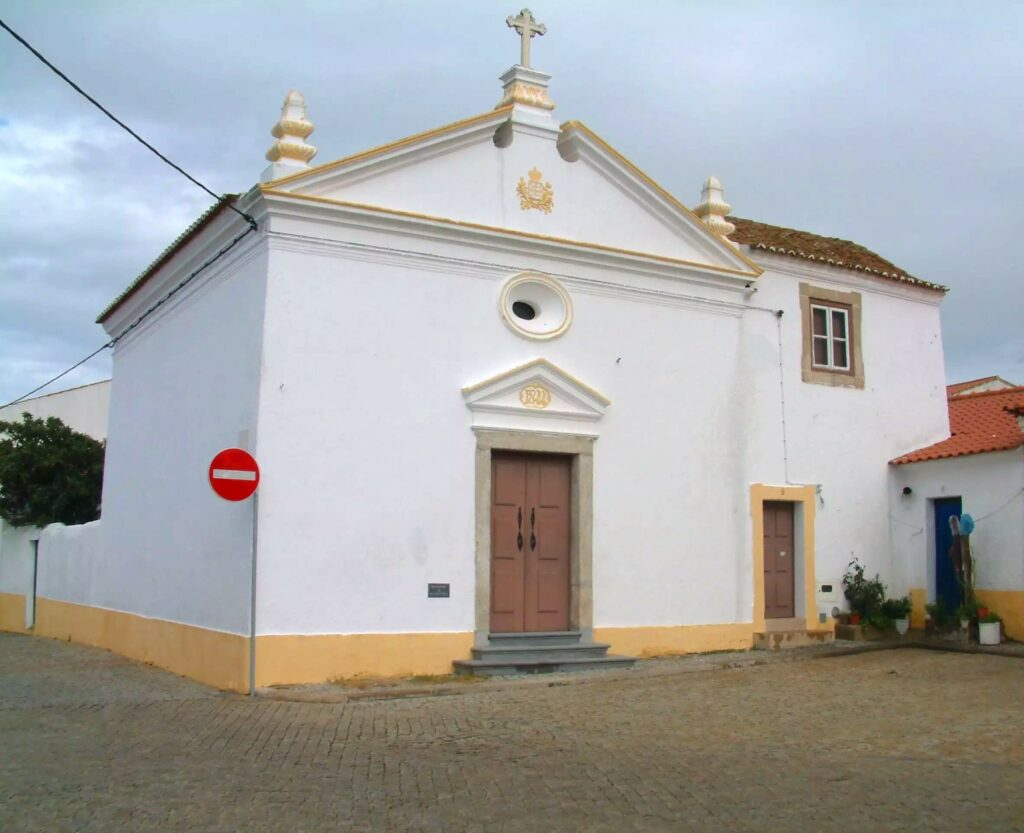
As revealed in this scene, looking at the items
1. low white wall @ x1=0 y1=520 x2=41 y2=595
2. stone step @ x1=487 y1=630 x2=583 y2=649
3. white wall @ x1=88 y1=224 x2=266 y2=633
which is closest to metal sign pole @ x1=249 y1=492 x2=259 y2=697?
white wall @ x1=88 y1=224 x2=266 y2=633

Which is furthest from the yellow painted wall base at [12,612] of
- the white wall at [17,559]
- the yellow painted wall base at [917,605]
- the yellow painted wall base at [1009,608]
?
the yellow painted wall base at [1009,608]

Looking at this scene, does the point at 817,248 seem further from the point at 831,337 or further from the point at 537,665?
the point at 537,665

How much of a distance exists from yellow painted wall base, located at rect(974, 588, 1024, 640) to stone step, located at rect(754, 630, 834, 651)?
2.33 metres

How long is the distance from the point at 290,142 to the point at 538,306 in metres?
3.46

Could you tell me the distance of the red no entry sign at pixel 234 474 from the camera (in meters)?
10.3

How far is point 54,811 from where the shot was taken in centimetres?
657

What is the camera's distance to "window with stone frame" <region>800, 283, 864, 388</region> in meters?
15.3

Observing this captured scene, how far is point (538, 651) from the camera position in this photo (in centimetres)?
1222

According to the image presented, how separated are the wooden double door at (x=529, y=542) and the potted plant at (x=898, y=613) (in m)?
5.24

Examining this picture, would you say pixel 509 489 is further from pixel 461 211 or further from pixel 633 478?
pixel 461 211

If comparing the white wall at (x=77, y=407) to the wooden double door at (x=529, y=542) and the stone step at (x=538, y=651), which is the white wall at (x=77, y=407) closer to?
the wooden double door at (x=529, y=542)

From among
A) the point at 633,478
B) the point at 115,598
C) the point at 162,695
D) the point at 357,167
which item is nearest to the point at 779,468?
the point at 633,478

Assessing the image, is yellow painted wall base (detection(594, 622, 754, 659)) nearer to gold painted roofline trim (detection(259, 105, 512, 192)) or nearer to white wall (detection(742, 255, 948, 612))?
white wall (detection(742, 255, 948, 612))

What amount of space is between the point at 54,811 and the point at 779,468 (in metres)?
10.5
